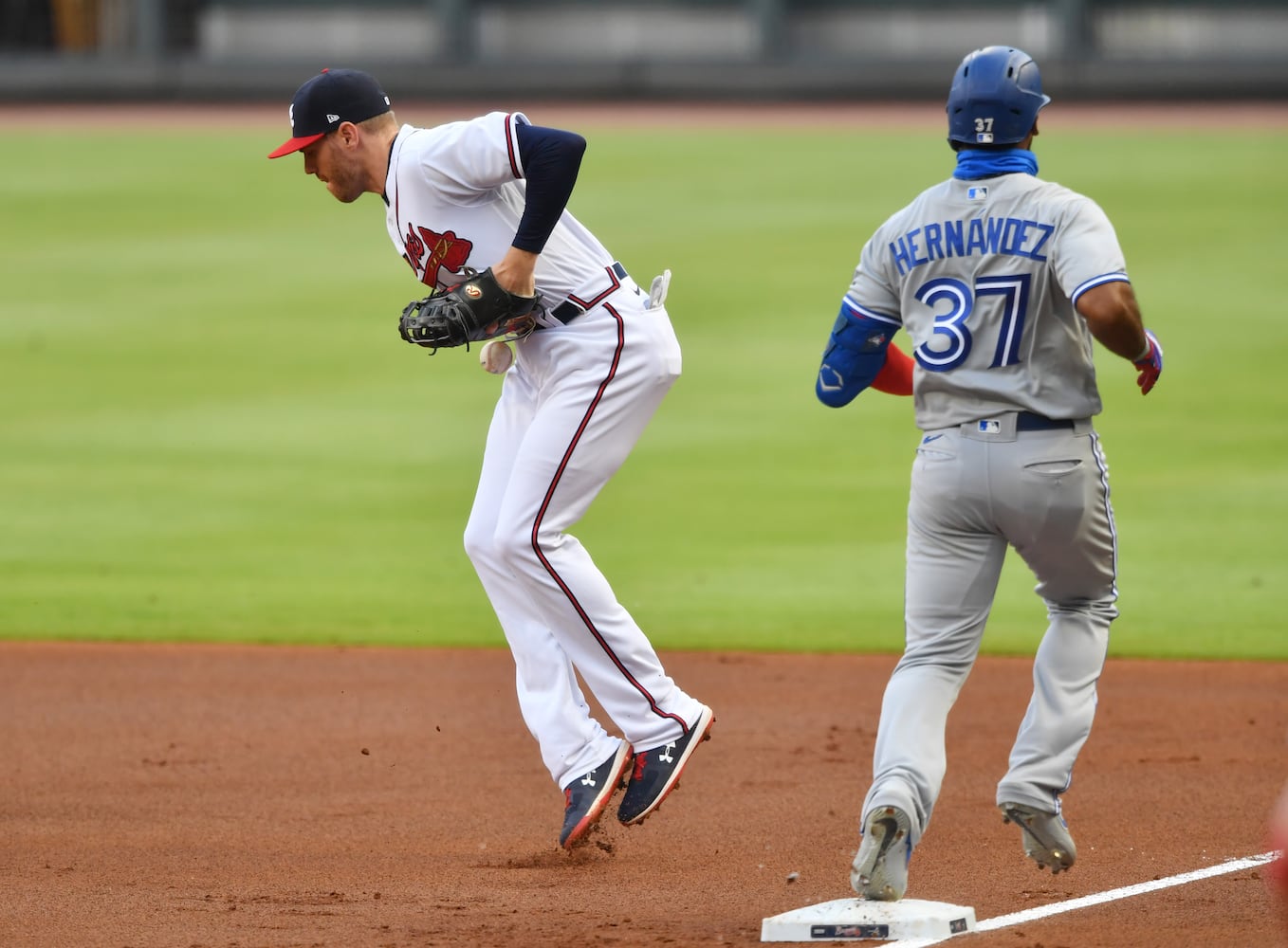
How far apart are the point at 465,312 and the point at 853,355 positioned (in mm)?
1097

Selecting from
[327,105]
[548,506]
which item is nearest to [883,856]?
[548,506]

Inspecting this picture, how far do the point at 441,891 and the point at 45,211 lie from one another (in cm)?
1975

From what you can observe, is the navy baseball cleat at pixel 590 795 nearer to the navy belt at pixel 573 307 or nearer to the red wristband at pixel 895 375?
the navy belt at pixel 573 307

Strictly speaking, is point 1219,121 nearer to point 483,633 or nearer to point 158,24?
point 158,24

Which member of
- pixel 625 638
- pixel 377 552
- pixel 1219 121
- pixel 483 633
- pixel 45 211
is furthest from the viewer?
pixel 1219 121

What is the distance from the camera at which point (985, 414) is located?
4352 mm

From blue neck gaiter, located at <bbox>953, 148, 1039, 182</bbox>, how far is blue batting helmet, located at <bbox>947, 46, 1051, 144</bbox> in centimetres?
3

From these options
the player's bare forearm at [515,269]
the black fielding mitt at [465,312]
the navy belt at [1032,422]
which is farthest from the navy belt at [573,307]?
the navy belt at [1032,422]

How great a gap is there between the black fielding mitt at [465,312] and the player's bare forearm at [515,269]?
17 mm

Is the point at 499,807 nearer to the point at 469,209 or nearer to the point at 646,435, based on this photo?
the point at 469,209

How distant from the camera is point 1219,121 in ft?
88.4

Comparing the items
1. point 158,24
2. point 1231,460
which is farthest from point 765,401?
point 158,24

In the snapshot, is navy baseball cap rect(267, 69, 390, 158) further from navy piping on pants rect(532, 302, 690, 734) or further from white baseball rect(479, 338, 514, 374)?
navy piping on pants rect(532, 302, 690, 734)

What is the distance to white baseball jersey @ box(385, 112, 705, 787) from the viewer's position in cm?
520
